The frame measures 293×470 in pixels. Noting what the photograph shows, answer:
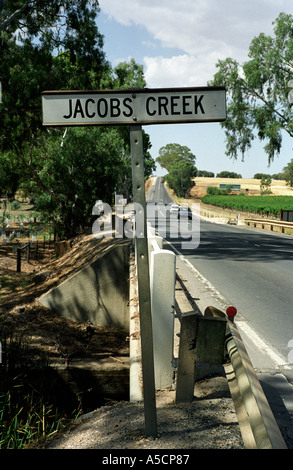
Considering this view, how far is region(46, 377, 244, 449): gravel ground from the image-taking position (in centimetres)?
315

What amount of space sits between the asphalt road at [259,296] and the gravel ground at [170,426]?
611 mm

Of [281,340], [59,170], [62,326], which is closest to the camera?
[281,340]

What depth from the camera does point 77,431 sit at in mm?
3947

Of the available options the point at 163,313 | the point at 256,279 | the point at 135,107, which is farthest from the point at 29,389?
the point at 256,279

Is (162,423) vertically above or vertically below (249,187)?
below

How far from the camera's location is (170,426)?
11.2 feet

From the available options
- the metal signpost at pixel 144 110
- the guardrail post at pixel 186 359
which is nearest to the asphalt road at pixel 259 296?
the guardrail post at pixel 186 359

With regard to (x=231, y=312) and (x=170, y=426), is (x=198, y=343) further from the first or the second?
(x=170, y=426)

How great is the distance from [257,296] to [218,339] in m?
6.86

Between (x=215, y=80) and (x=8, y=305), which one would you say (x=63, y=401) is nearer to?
(x=8, y=305)

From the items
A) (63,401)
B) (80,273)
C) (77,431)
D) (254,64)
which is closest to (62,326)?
(80,273)

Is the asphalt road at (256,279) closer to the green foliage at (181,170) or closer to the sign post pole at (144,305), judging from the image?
the sign post pole at (144,305)

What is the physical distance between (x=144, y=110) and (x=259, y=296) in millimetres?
7401

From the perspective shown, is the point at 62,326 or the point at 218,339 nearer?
the point at 218,339
